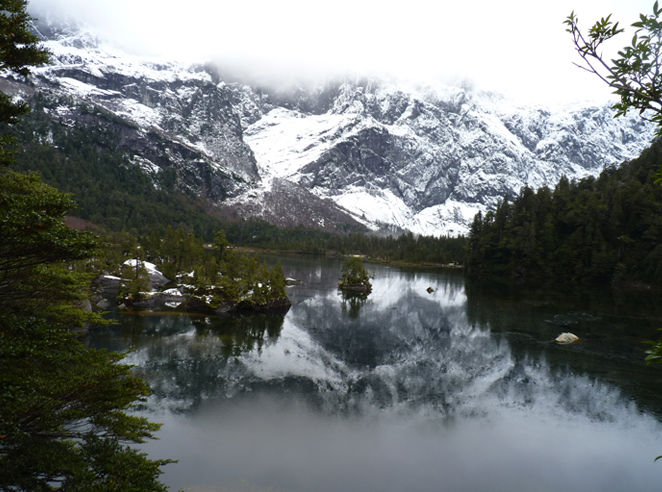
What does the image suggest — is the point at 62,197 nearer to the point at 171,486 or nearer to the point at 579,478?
the point at 171,486

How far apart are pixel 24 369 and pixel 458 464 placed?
2074 centimetres

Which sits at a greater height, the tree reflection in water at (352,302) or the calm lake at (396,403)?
the calm lake at (396,403)

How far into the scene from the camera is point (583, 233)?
356 feet

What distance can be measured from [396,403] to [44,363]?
23.7m

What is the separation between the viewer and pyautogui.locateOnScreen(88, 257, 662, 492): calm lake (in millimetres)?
19969

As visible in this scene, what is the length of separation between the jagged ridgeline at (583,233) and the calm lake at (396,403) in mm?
53253

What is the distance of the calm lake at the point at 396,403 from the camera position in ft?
65.5

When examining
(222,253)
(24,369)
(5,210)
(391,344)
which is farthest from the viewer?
(222,253)

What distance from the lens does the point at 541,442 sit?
23484mm

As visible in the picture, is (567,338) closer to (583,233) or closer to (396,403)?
(396,403)

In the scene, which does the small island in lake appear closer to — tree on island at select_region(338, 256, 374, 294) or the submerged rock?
tree on island at select_region(338, 256, 374, 294)

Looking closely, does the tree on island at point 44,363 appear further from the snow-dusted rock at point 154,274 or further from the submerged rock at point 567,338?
the snow-dusted rock at point 154,274

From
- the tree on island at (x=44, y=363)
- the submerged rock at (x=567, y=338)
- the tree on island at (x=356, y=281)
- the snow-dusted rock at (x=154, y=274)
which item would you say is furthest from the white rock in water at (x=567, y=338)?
the snow-dusted rock at (x=154, y=274)

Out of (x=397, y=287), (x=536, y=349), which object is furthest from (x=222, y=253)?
(x=536, y=349)
